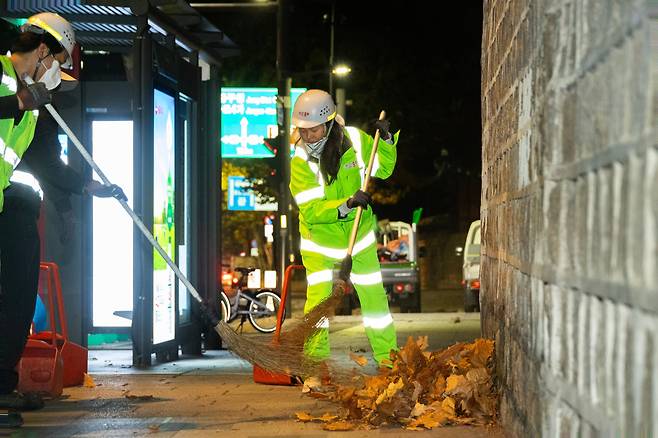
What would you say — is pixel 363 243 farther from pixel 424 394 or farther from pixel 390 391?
pixel 390 391

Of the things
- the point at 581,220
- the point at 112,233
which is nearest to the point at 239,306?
the point at 112,233

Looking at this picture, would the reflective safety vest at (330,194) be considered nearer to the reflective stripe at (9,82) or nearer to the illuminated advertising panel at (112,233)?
the reflective stripe at (9,82)

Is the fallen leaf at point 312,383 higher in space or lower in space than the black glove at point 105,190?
lower

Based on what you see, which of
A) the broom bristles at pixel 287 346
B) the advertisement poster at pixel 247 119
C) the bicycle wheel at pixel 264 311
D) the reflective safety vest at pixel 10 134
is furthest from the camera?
the advertisement poster at pixel 247 119

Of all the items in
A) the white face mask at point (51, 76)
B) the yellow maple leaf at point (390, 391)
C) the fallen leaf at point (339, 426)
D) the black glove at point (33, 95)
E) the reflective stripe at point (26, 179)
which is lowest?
the fallen leaf at point (339, 426)

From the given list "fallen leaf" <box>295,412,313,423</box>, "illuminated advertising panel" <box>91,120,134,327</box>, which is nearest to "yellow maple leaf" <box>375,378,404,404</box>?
"fallen leaf" <box>295,412,313,423</box>

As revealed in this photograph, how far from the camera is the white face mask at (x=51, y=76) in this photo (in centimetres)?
781

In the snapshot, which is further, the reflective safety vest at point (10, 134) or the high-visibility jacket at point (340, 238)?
the high-visibility jacket at point (340, 238)

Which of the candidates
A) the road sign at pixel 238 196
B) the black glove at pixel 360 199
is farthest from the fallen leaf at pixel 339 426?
the road sign at pixel 238 196

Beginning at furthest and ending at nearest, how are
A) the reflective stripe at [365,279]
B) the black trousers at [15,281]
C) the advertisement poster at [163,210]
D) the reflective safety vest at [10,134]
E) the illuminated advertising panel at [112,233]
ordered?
the illuminated advertising panel at [112,233] → the advertisement poster at [163,210] → the reflective stripe at [365,279] → the black trousers at [15,281] → the reflective safety vest at [10,134]

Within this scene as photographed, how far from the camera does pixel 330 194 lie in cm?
873

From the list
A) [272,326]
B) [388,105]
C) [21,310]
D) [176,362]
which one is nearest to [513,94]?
[21,310]

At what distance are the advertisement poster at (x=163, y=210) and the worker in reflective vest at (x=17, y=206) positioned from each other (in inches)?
142

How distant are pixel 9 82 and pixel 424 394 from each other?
2.97 meters
